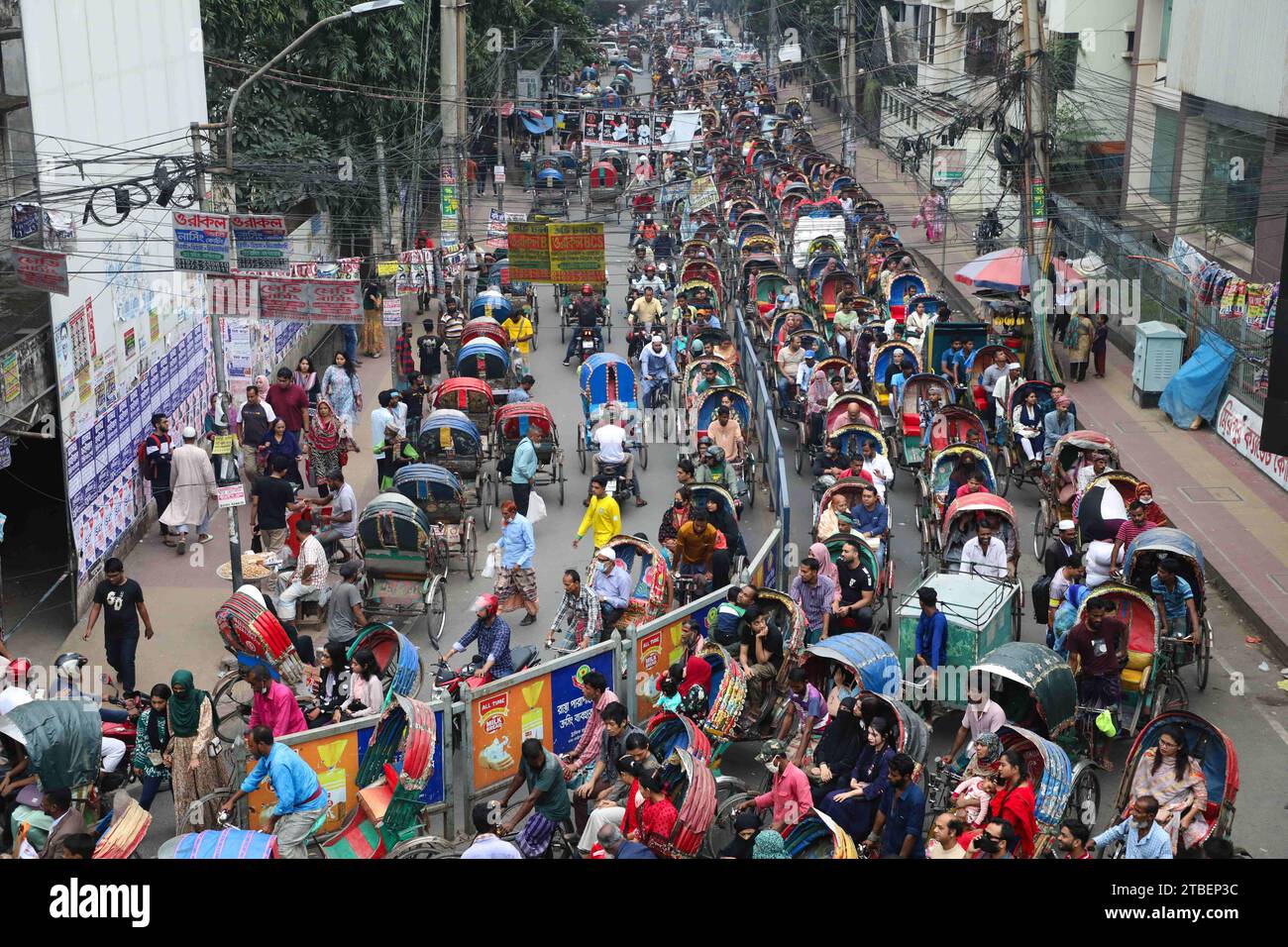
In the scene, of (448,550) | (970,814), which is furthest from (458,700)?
(448,550)

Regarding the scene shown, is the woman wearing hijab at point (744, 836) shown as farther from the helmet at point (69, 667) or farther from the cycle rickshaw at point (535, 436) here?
the cycle rickshaw at point (535, 436)

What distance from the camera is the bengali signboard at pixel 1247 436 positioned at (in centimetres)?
2267

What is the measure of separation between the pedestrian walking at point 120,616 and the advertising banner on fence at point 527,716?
4209 millimetres

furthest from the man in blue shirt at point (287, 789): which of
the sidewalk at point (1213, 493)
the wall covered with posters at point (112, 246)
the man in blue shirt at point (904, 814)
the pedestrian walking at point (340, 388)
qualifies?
the pedestrian walking at point (340, 388)

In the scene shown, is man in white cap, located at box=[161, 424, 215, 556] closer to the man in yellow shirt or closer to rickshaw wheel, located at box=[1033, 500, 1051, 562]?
the man in yellow shirt

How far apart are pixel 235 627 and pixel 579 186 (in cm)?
3956

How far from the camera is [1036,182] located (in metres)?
26.2

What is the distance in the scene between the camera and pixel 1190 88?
95.1 feet

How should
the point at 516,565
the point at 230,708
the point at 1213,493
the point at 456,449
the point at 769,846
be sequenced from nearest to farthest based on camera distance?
the point at 769,846 < the point at 230,708 < the point at 516,565 < the point at 456,449 < the point at 1213,493

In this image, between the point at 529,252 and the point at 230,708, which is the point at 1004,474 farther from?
the point at 230,708

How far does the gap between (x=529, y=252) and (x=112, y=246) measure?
908 cm

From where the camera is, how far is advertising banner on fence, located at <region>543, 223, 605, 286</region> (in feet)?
88.0

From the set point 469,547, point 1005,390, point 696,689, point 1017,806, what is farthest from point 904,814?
point 1005,390

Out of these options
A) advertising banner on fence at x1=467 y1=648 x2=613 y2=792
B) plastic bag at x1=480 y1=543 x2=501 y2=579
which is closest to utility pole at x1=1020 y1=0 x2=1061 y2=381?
plastic bag at x1=480 y1=543 x2=501 y2=579
